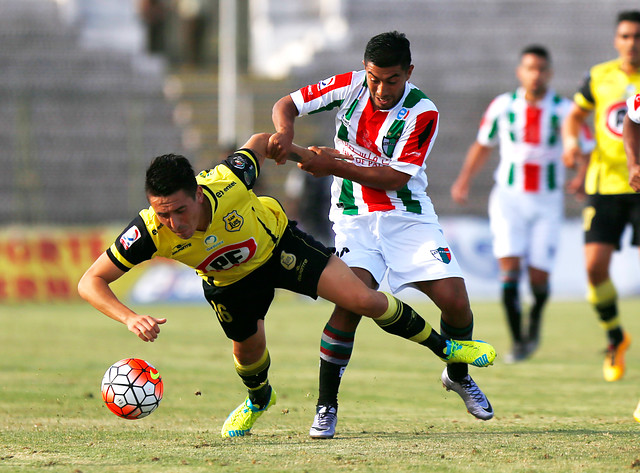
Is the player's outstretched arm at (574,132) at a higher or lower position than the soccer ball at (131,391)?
higher

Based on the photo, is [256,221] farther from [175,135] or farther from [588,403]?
[175,135]

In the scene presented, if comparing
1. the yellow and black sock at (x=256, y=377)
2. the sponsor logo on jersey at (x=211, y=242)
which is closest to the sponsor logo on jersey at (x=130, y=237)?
the sponsor logo on jersey at (x=211, y=242)

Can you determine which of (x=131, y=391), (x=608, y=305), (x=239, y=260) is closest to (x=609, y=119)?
(x=608, y=305)

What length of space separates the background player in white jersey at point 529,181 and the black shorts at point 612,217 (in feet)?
5.03

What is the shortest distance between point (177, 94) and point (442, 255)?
15102mm

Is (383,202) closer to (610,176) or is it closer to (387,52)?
(387,52)

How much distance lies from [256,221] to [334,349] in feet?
2.95

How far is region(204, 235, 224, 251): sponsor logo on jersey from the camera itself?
5.23 m

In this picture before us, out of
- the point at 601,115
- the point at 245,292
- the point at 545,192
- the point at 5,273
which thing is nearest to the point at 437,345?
the point at 245,292

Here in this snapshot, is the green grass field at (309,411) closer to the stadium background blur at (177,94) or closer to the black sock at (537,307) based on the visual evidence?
the black sock at (537,307)

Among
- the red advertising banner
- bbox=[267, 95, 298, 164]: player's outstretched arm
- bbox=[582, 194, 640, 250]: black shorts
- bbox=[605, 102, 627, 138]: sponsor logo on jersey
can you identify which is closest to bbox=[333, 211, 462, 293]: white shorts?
bbox=[267, 95, 298, 164]: player's outstretched arm

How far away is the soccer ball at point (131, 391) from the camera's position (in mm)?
5223

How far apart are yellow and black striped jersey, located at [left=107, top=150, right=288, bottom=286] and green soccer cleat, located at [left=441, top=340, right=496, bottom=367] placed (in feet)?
3.84

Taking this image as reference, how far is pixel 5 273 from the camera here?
51.1ft
